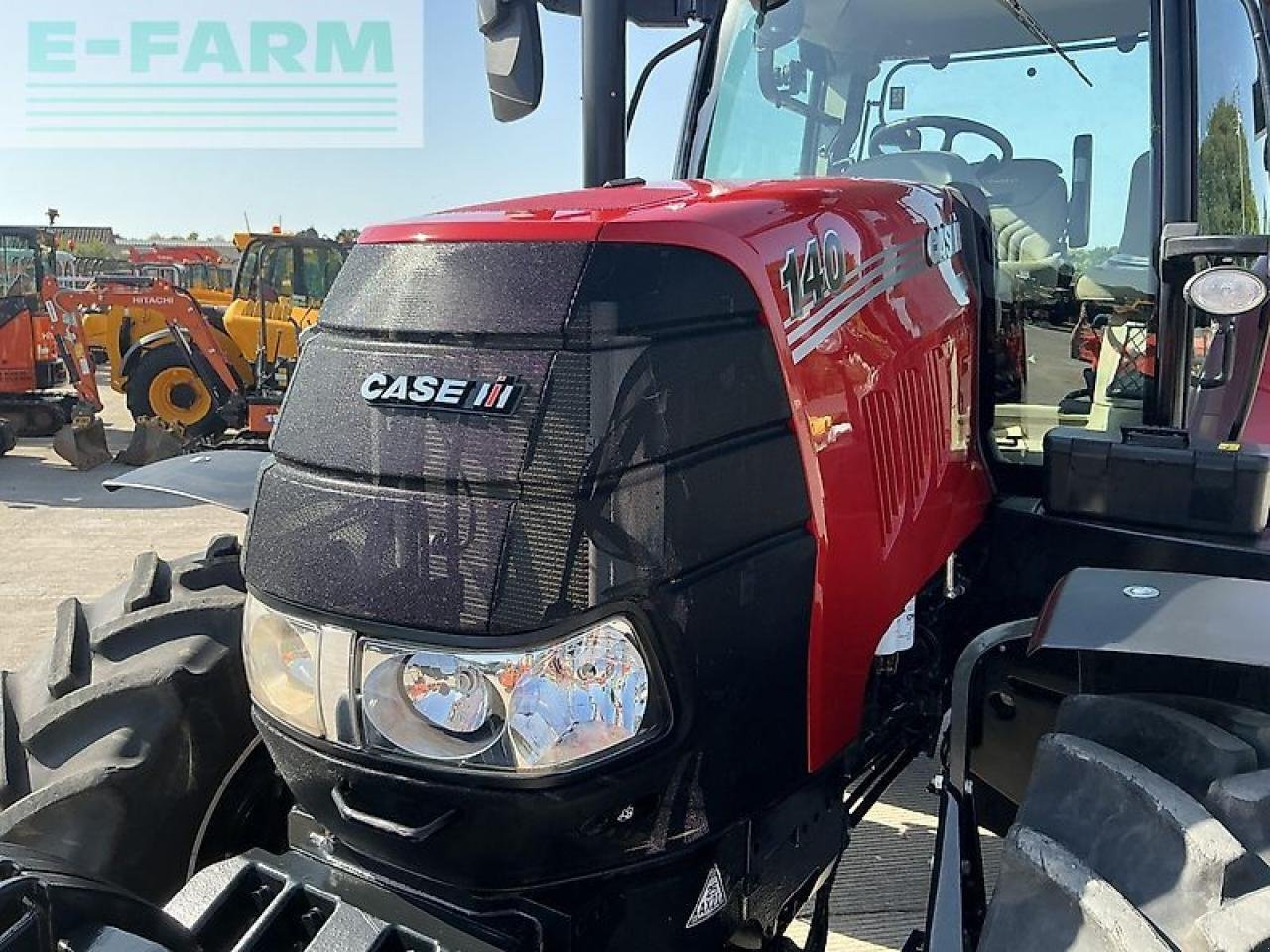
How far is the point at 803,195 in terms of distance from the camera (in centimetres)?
176

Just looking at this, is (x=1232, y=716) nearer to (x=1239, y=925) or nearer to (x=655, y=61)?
(x=1239, y=925)

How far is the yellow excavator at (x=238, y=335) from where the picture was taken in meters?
11.8

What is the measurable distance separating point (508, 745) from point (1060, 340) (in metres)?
1.55

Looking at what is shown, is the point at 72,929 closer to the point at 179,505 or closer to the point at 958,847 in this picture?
the point at 958,847

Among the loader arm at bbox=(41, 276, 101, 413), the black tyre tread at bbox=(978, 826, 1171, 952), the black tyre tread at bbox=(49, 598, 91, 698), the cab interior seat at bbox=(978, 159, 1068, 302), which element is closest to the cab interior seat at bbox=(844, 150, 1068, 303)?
the cab interior seat at bbox=(978, 159, 1068, 302)

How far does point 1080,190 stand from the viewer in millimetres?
2402

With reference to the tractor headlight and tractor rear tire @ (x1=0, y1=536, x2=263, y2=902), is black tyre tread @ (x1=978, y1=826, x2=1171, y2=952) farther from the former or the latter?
tractor rear tire @ (x1=0, y1=536, x2=263, y2=902)

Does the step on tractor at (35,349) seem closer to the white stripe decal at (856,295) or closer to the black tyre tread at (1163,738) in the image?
the white stripe decal at (856,295)

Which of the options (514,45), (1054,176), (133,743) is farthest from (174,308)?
(1054,176)

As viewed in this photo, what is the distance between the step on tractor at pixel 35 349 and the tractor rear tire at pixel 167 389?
408 mm

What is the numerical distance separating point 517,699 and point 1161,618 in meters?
0.84

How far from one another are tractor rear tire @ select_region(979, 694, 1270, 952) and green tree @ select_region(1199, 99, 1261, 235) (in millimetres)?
1142

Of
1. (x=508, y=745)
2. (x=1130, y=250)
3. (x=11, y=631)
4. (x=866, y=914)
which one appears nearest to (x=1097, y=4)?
(x=1130, y=250)

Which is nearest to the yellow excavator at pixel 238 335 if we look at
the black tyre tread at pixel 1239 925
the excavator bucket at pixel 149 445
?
the excavator bucket at pixel 149 445
